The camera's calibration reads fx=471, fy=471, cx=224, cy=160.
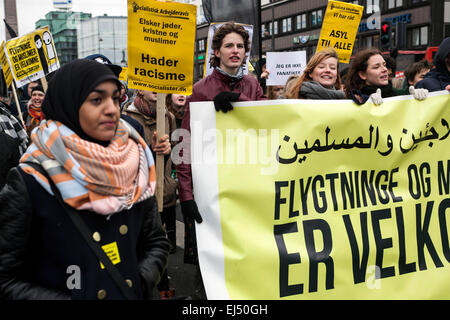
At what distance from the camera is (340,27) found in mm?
5949

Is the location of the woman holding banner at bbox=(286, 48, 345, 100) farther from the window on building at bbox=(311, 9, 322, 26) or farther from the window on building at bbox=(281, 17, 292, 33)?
the window on building at bbox=(281, 17, 292, 33)

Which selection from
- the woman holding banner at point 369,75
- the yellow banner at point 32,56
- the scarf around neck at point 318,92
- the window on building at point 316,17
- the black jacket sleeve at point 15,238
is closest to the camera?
the black jacket sleeve at point 15,238

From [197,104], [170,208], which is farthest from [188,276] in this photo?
[197,104]

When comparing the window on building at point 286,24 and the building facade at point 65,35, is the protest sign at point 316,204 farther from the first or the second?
the building facade at point 65,35

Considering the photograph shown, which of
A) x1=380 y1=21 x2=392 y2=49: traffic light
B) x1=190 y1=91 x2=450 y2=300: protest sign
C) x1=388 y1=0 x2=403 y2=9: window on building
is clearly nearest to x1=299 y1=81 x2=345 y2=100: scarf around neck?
x1=190 y1=91 x2=450 y2=300: protest sign

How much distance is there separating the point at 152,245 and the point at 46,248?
48cm

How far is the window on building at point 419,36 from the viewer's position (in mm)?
36219

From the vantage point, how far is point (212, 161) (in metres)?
2.79

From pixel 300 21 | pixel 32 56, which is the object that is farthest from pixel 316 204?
pixel 300 21

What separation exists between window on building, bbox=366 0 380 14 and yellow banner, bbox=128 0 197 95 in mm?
41016

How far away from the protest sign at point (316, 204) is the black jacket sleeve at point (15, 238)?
1248 millimetres

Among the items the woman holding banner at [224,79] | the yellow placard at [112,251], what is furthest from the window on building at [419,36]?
the yellow placard at [112,251]

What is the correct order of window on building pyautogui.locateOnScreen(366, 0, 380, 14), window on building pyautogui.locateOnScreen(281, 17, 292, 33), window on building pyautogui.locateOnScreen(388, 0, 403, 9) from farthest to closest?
window on building pyautogui.locateOnScreen(281, 17, 292, 33)
window on building pyautogui.locateOnScreen(366, 0, 380, 14)
window on building pyautogui.locateOnScreen(388, 0, 403, 9)

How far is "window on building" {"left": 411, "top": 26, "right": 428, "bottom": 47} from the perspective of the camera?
3622cm
